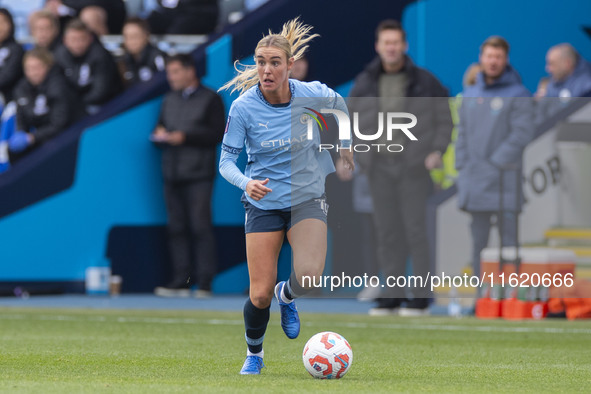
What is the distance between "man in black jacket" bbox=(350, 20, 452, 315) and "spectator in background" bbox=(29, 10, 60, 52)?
205 inches

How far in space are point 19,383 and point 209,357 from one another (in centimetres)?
216

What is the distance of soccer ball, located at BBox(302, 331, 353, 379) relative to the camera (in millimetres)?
6980

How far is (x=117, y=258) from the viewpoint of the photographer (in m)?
15.6

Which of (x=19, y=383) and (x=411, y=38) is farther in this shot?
(x=411, y=38)

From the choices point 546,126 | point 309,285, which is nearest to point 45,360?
point 309,285

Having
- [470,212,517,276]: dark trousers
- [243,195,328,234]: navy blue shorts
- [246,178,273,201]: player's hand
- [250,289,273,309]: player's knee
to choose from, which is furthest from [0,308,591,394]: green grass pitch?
[246,178,273,201]: player's hand

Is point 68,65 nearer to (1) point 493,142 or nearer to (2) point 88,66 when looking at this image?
(2) point 88,66

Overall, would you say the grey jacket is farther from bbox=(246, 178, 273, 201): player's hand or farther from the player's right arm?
bbox=(246, 178, 273, 201): player's hand

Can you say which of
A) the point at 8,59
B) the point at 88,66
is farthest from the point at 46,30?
the point at 88,66

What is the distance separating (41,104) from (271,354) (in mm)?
8068

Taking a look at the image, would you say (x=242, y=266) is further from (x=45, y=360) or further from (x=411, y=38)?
(x=45, y=360)

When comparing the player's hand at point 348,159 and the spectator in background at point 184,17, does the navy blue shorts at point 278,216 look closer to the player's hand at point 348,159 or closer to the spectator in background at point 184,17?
the player's hand at point 348,159

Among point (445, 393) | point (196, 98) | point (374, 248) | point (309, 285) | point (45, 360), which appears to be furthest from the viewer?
point (196, 98)

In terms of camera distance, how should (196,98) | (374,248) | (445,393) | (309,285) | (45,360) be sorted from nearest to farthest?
(445,393) < (309,285) < (45,360) < (374,248) < (196,98)
